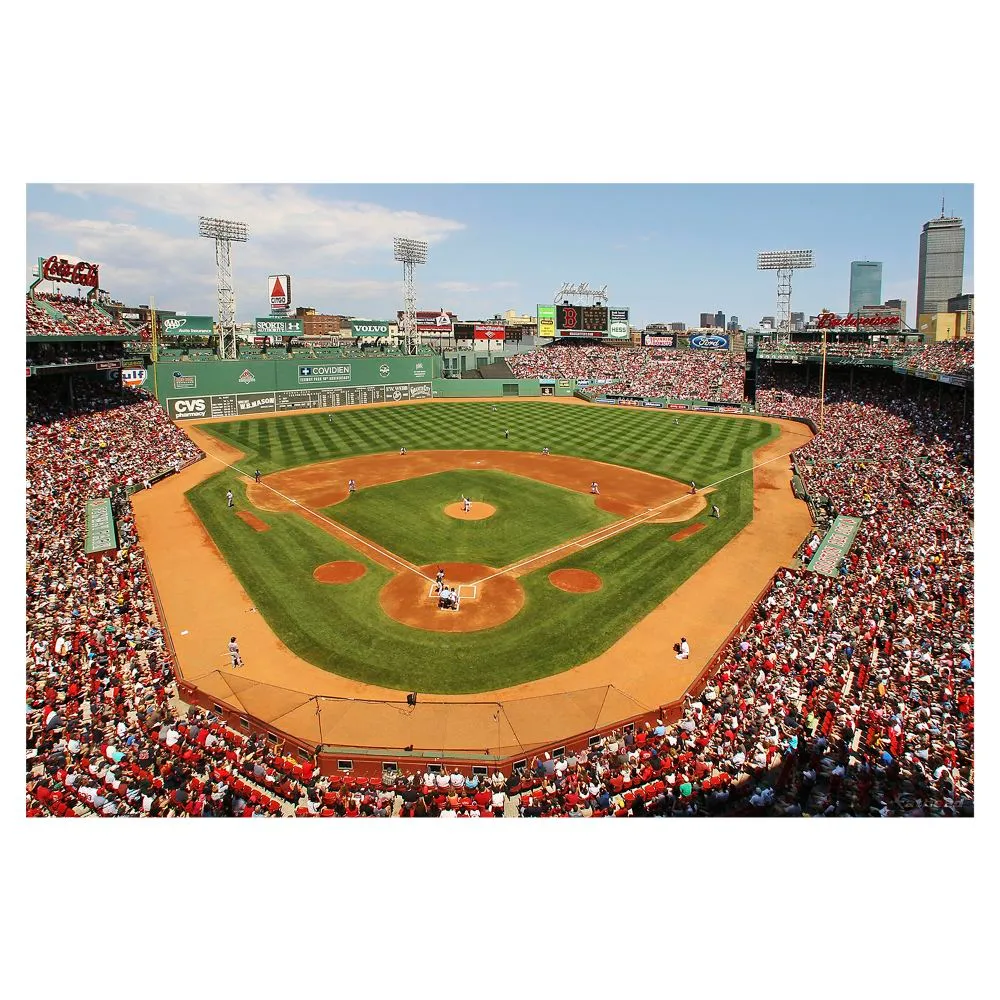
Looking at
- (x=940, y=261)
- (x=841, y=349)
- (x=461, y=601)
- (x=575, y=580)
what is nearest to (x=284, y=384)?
(x=461, y=601)

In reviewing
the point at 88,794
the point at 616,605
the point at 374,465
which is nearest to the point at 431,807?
the point at 88,794

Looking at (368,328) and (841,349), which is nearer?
(841,349)

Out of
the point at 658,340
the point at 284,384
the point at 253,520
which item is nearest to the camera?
the point at 253,520

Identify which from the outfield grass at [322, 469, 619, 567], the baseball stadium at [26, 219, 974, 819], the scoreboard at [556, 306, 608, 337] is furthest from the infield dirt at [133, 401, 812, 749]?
the scoreboard at [556, 306, 608, 337]

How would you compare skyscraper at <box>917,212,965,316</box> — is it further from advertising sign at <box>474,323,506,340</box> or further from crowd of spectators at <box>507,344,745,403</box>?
advertising sign at <box>474,323,506,340</box>

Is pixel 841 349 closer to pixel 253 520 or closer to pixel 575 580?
pixel 575 580

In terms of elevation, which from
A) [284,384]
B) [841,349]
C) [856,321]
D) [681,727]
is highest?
[856,321]

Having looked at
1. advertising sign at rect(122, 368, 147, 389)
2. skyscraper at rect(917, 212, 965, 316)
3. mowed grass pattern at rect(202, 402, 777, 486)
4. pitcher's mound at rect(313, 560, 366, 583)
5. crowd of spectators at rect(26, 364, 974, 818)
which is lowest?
crowd of spectators at rect(26, 364, 974, 818)
